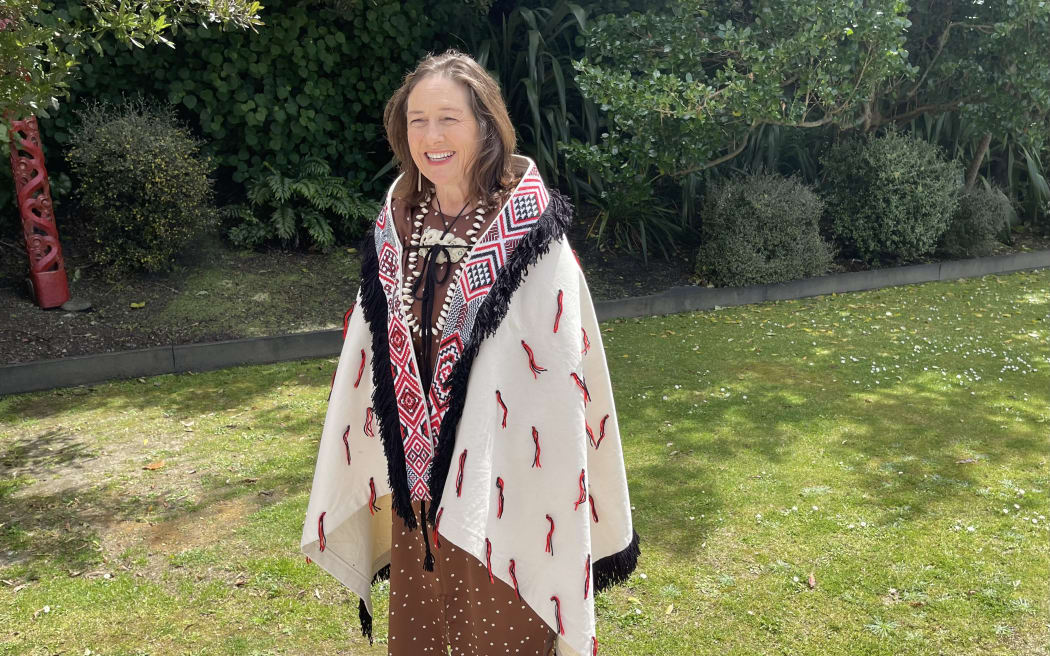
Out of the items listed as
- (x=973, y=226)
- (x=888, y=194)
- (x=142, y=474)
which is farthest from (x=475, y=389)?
(x=973, y=226)

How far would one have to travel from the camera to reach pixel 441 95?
2.09 meters

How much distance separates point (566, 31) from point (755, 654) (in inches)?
324

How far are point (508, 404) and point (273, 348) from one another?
496 centimetres

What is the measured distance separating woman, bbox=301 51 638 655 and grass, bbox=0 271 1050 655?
0.98m

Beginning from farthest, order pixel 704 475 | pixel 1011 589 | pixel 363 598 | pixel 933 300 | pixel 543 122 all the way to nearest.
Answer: pixel 543 122, pixel 933 300, pixel 704 475, pixel 1011 589, pixel 363 598

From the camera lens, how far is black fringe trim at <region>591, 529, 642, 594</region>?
8.10ft

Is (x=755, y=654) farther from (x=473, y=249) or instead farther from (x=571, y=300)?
(x=473, y=249)

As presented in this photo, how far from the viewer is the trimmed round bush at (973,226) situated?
10391mm

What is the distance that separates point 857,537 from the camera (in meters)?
3.82

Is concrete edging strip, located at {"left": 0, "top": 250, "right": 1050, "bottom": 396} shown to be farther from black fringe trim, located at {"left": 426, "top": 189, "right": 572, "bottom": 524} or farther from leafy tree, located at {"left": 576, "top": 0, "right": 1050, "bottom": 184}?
black fringe trim, located at {"left": 426, "top": 189, "right": 572, "bottom": 524}

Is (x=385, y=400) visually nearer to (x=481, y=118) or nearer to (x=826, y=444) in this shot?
(x=481, y=118)

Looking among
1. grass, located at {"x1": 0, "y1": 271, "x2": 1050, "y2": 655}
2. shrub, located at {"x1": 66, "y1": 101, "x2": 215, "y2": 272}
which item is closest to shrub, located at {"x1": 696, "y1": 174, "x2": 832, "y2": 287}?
grass, located at {"x1": 0, "y1": 271, "x2": 1050, "y2": 655}

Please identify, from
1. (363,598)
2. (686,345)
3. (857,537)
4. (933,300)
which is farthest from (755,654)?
(933,300)

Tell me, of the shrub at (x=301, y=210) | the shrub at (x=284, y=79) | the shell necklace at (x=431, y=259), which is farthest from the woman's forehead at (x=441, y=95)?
the shrub at (x=284, y=79)
